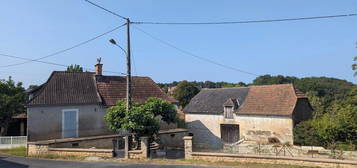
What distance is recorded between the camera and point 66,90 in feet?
67.1

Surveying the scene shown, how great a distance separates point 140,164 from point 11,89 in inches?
612

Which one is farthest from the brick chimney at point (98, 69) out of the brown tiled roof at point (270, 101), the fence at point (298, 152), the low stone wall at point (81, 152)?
the brown tiled roof at point (270, 101)

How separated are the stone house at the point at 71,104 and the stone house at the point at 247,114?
6.01 meters

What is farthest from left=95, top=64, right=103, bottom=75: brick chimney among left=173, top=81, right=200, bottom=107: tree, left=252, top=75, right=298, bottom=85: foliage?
left=252, top=75, right=298, bottom=85: foliage

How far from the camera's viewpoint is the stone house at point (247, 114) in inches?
898

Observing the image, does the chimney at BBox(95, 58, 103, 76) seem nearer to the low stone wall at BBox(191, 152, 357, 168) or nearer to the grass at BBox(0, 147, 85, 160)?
the grass at BBox(0, 147, 85, 160)

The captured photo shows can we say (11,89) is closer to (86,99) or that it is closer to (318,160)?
(86,99)

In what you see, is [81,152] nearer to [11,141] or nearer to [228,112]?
[11,141]

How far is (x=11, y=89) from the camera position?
2141 centimetres

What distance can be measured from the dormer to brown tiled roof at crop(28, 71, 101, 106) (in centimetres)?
1288

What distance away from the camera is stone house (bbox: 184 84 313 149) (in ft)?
74.8

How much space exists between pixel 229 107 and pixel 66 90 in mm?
15721

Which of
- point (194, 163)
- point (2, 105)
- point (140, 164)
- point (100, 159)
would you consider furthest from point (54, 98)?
point (194, 163)

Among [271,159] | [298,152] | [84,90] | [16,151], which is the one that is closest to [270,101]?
[298,152]
